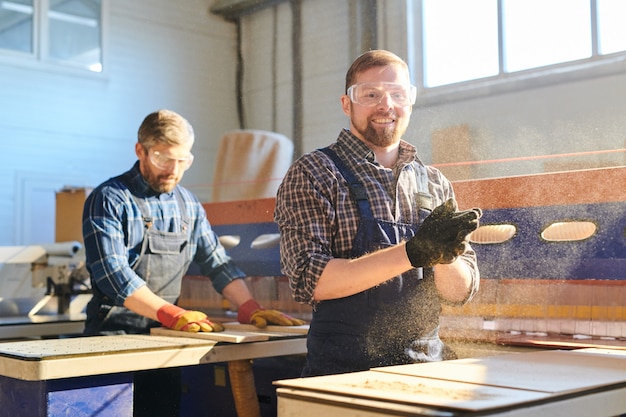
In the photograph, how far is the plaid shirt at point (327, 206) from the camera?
2014mm

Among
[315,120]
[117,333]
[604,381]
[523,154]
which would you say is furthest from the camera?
[315,120]

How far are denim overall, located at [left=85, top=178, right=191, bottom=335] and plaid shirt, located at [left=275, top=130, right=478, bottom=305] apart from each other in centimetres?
95

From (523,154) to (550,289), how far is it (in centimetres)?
49

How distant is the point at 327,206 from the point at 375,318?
0.99 feet

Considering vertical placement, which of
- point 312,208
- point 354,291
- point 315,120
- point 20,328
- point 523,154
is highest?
point 315,120

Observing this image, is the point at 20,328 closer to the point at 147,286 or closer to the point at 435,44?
the point at 147,286

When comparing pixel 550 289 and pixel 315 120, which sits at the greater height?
pixel 315 120

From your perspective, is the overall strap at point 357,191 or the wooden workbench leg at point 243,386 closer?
the overall strap at point 357,191

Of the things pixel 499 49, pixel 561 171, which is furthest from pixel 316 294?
pixel 499 49

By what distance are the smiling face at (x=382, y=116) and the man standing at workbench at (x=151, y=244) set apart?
2.84 ft

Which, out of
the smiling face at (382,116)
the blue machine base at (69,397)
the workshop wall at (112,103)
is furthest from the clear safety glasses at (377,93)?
the workshop wall at (112,103)

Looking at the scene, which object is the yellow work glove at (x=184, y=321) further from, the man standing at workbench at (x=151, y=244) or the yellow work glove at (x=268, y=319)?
the yellow work glove at (x=268, y=319)

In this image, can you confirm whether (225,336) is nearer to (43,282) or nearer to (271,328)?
(271,328)

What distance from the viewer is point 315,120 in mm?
3510
